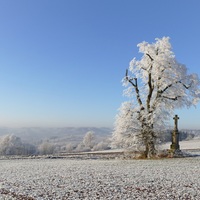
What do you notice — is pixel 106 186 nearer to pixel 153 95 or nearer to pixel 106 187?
pixel 106 187

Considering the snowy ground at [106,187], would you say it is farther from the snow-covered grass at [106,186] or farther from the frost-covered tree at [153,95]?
the frost-covered tree at [153,95]

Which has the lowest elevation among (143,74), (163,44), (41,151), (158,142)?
(41,151)

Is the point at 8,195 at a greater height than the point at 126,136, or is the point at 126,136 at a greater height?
the point at 126,136

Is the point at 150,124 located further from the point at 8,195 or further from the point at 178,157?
the point at 8,195

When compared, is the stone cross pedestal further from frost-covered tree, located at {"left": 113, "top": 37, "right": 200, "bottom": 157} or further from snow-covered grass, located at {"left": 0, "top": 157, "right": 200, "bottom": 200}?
snow-covered grass, located at {"left": 0, "top": 157, "right": 200, "bottom": 200}

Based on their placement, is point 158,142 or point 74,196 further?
point 158,142

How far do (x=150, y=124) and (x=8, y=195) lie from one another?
20.3 m

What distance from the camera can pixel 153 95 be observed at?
33.7 meters

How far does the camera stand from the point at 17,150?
332ft

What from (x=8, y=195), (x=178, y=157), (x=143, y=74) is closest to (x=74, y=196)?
(x=8, y=195)

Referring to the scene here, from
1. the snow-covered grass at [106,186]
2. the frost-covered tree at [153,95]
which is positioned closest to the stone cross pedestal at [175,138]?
the frost-covered tree at [153,95]

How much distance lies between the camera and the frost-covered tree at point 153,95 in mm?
31359

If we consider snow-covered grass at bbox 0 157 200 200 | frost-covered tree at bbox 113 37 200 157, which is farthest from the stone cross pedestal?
snow-covered grass at bbox 0 157 200 200

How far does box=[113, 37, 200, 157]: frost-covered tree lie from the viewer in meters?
31.4
